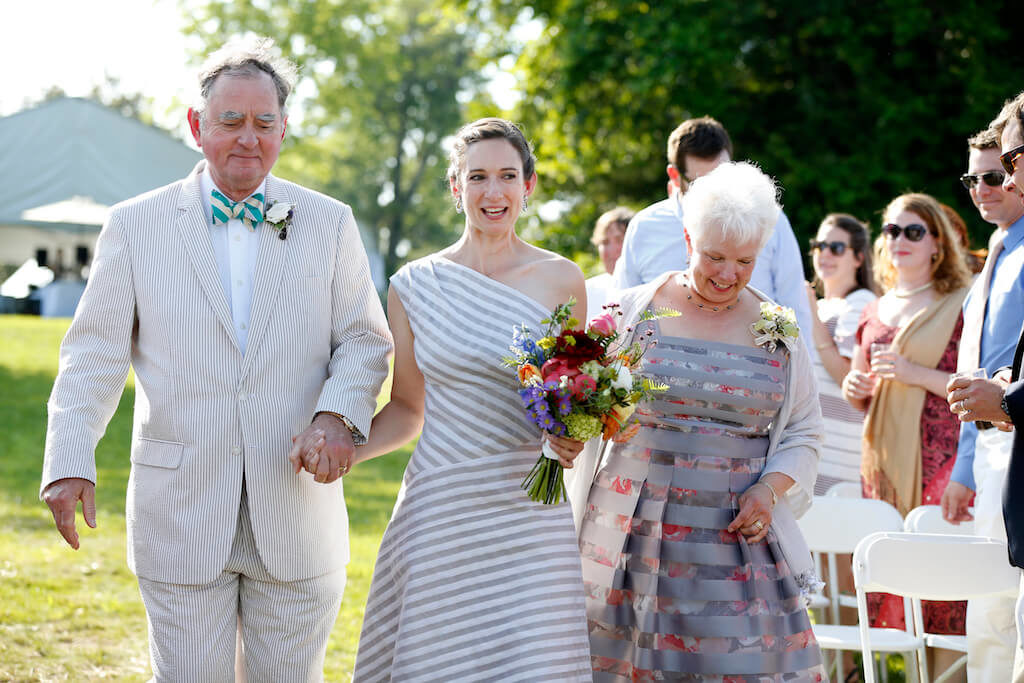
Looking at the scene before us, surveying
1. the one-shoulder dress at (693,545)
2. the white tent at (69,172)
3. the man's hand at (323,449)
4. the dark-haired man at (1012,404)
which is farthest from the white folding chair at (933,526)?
the white tent at (69,172)

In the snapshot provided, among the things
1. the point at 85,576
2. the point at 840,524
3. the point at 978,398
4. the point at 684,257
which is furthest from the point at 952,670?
the point at 85,576

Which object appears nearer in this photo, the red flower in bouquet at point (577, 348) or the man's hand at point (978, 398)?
the man's hand at point (978, 398)

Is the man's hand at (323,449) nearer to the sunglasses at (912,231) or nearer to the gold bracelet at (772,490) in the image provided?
the gold bracelet at (772,490)

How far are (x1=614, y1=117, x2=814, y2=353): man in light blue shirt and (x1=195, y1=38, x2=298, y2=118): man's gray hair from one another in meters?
2.60

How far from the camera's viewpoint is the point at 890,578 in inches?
184

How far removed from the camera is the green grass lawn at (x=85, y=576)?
254 inches

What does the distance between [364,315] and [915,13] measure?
12.4m

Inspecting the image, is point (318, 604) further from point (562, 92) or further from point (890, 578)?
point (562, 92)

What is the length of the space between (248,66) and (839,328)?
5.02 m

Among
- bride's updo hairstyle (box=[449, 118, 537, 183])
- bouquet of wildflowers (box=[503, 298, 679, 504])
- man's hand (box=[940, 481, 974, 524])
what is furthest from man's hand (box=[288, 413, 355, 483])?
man's hand (box=[940, 481, 974, 524])

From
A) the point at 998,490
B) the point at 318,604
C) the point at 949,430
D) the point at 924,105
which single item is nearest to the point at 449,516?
the point at 318,604

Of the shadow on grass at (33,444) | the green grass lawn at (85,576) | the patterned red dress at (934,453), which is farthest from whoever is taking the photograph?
the shadow on grass at (33,444)

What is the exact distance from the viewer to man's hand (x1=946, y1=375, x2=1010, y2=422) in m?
3.49

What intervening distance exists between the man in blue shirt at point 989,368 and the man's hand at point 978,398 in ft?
3.08
